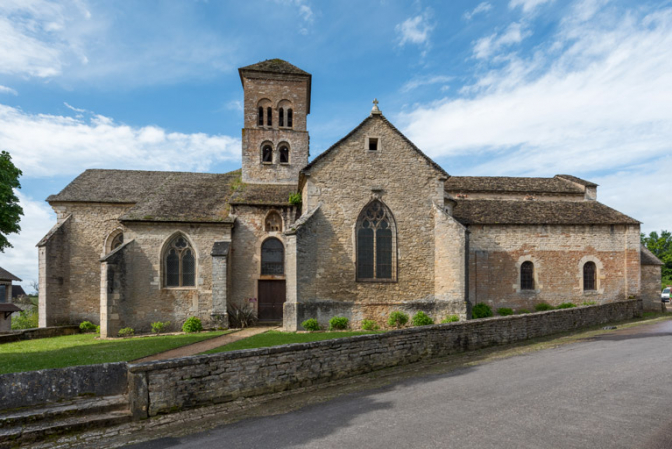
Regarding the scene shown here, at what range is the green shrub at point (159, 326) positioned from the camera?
60.7ft

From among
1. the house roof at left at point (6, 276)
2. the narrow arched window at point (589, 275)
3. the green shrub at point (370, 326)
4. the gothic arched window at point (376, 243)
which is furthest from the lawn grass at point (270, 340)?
the house roof at left at point (6, 276)

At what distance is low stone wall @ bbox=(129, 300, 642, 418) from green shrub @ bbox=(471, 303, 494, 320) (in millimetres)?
5555

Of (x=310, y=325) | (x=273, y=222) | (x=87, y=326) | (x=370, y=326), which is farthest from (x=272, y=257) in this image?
(x=87, y=326)

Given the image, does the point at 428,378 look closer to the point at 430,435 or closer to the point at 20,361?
the point at 430,435

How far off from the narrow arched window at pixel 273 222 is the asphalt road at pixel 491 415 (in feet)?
43.5

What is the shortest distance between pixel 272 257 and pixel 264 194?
372cm

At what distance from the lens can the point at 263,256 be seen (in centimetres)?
2091

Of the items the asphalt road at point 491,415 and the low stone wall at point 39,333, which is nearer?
the asphalt road at point 491,415

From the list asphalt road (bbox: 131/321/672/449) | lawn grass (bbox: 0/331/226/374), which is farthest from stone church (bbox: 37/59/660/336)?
asphalt road (bbox: 131/321/672/449)

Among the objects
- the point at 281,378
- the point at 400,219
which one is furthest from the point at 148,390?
the point at 400,219

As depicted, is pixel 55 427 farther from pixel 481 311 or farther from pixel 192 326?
pixel 481 311

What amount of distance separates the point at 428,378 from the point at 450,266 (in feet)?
30.3

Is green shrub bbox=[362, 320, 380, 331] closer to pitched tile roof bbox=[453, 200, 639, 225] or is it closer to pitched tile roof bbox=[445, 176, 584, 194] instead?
pitched tile roof bbox=[453, 200, 639, 225]

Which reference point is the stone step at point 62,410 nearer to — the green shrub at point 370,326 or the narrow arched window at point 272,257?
the green shrub at point 370,326
